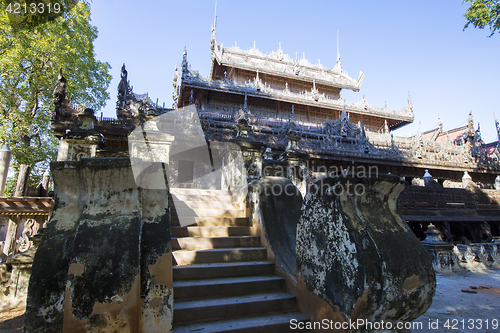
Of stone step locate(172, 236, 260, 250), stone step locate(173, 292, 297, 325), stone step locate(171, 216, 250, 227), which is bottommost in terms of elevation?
stone step locate(173, 292, 297, 325)

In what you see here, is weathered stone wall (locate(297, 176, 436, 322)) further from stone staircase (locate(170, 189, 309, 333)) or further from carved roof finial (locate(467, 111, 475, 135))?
carved roof finial (locate(467, 111, 475, 135))

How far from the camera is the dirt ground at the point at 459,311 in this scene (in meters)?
3.11

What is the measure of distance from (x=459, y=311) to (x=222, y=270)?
10.9 feet

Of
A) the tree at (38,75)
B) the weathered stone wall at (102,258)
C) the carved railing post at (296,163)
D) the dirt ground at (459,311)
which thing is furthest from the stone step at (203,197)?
the tree at (38,75)

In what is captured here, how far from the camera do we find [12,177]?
19.2 meters

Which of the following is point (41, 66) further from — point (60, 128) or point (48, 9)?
point (48, 9)

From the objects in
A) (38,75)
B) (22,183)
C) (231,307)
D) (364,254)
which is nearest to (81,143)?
(22,183)

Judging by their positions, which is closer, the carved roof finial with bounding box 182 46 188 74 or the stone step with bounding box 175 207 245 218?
the stone step with bounding box 175 207 245 218

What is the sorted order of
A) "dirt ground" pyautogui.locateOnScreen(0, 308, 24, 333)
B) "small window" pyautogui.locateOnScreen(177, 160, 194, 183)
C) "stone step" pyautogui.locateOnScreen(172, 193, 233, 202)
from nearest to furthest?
"dirt ground" pyautogui.locateOnScreen(0, 308, 24, 333) → "stone step" pyautogui.locateOnScreen(172, 193, 233, 202) → "small window" pyautogui.locateOnScreen(177, 160, 194, 183)

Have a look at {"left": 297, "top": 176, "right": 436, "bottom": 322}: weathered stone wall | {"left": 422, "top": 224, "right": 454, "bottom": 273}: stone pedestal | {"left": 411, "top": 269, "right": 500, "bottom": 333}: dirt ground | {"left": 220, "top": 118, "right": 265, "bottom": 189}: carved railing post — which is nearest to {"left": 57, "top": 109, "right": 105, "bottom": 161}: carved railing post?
{"left": 220, "top": 118, "right": 265, "bottom": 189}: carved railing post

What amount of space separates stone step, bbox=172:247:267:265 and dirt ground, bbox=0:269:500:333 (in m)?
1.95

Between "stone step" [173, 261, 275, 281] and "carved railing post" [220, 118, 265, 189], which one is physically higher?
"carved railing post" [220, 118, 265, 189]

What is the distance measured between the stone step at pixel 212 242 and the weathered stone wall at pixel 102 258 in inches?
51.2

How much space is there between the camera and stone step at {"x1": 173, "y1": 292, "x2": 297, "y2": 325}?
2.57 metres
